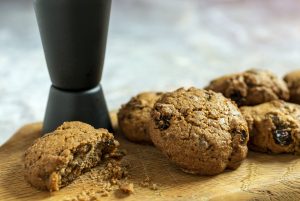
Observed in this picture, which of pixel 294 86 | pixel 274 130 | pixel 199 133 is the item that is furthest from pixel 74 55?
pixel 294 86

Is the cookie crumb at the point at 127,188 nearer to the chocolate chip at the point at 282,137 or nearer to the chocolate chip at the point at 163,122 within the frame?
the chocolate chip at the point at 163,122

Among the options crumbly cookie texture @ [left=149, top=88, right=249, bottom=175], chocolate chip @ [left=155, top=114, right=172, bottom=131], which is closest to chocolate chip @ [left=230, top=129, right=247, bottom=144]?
crumbly cookie texture @ [left=149, top=88, right=249, bottom=175]

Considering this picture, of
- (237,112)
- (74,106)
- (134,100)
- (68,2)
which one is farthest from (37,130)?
(237,112)

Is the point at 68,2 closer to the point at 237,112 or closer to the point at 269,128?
the point at 237,112

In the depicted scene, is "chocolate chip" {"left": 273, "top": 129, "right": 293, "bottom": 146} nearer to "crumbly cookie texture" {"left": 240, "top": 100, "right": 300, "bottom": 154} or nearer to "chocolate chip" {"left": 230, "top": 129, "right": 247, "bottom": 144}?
"crumbly cookie texture" {"left": 240, "top": 100, "right": 300, "bottom": 154}

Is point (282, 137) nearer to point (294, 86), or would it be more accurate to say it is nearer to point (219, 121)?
point (219, 121)

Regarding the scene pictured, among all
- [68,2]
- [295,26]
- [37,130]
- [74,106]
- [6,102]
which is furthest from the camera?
[295,26]
